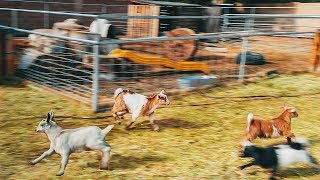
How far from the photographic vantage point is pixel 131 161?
4.50 m

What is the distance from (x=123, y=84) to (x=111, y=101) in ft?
4.01

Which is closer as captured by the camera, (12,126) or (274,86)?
(12,126)

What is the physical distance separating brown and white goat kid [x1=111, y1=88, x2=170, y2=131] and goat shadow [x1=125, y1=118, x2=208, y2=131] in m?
0.20

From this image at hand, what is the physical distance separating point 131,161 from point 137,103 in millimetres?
1123

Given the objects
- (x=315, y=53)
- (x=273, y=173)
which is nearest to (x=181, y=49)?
(x=315, y=53)

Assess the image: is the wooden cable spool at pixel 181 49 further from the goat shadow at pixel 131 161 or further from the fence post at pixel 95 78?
the goat shadow at pixel 131 161

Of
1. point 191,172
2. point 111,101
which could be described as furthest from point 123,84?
point 191,172

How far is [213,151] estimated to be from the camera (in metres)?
4.93

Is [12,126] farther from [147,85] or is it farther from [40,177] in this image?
[147,85]

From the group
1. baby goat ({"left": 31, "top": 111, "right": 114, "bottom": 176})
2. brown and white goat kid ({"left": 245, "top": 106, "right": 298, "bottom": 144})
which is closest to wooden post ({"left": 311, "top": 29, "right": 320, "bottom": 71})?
brown and white goat kid ({"left": 245, "top": 106, "right": 298, "bottom": 144})

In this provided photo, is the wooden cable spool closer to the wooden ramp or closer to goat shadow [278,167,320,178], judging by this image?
the wooden ramp

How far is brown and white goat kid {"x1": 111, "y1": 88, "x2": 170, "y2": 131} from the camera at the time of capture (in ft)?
17.7

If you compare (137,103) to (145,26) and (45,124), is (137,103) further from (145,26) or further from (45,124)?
(145,26)

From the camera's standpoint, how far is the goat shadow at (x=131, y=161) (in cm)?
434
